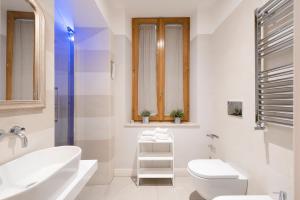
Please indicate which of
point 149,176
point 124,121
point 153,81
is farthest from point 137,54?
point 149,176

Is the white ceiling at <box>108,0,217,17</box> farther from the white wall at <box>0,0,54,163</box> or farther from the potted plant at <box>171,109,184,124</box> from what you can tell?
the white wall at <box>0,0,54,163</box>

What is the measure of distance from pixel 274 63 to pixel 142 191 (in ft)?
6.80

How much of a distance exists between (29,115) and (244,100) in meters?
1.78

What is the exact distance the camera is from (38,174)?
3.89 feet

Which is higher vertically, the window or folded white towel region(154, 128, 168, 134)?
the window

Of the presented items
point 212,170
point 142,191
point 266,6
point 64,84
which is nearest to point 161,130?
point 142,191

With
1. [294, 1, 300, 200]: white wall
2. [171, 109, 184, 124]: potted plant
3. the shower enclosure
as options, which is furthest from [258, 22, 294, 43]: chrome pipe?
the shower enclosure

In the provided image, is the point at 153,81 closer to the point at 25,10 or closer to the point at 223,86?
the point at 223,86

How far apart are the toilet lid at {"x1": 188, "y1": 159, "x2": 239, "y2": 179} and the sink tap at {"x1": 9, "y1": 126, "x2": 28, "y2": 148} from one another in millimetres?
1490

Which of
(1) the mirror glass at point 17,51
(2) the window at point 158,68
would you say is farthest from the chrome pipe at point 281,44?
(2) the window at point 158,68

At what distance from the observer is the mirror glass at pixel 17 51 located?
44.1 inches

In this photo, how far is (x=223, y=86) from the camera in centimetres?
263

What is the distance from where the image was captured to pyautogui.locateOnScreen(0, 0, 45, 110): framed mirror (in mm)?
1125

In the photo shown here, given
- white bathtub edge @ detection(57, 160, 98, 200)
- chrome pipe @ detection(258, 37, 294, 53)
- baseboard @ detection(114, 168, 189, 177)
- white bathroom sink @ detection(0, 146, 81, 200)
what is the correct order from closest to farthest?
1. white bathroom sink @ detection(0, 146, 81, 200)
2. white bathtub edge @ detection(57, 160, 98, 200)
3. chrome pipe @ detection(258, 37, 294, 53)
4. baseboard @ detection(114, 168, 189, 177)
